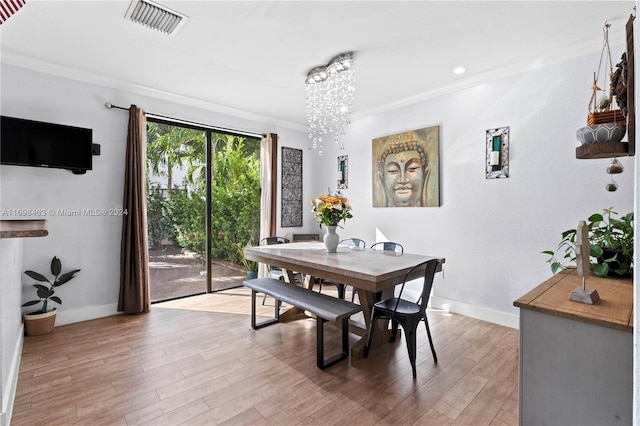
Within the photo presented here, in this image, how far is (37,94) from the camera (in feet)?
10.6

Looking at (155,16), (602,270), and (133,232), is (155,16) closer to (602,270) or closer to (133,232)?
(133,232)

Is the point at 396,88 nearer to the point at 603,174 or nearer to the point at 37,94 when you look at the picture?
the point at 603,174

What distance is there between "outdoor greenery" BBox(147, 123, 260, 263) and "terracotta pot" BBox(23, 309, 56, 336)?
1.30 metres

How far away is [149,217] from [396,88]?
3.49 metres

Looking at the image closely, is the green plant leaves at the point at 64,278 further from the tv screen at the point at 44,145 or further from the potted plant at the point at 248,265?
the potted plant at the point at 248,265

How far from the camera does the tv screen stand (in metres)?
2.98

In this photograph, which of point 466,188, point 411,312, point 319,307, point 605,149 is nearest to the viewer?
point 605,149

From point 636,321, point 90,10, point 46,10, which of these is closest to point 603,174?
point 636,321

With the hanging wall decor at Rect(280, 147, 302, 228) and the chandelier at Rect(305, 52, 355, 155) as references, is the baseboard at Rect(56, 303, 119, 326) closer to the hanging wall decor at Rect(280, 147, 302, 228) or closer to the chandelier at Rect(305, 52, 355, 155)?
the hanging wall decor at Rect(280, 147, 302, 228)

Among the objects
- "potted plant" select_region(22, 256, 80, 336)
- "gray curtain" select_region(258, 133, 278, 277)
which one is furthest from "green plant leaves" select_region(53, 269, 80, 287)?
"gray curtain" select_region(258, 133, 278, 277)

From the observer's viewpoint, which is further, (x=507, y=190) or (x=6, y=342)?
(x=507, y=190)

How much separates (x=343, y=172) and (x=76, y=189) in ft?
11.4

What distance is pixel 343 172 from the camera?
512cm

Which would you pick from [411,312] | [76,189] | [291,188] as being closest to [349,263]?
[411,312]
